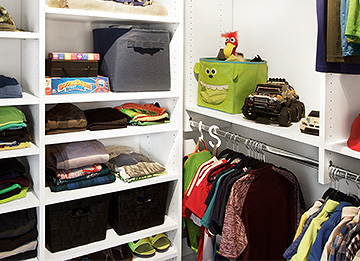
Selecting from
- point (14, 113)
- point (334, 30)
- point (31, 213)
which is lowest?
point (31, 213)

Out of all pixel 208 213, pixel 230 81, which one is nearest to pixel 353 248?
pixel 208 213

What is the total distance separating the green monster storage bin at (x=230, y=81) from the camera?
6.45 feet

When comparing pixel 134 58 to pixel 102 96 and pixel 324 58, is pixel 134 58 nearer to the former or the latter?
pixel 102 96

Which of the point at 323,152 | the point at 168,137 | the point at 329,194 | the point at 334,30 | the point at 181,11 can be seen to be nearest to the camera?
the point at 334,30

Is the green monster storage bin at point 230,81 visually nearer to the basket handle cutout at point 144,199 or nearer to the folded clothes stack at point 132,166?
the folded clothes stack at point 132,166

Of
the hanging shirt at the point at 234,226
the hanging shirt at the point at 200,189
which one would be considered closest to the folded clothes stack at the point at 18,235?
the hanging shirt at the point at 200,189

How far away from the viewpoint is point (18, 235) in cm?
174

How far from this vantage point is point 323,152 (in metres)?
1.46

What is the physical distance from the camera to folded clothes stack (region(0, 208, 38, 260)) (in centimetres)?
171

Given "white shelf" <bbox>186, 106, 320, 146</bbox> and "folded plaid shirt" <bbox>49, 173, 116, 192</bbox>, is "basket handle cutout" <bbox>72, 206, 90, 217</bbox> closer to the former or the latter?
"folded plaid shirt" <bbox>49, 173, 116, 192</bbox>

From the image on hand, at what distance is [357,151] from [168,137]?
109cm

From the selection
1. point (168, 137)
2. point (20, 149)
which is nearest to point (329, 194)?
point (168, 137)

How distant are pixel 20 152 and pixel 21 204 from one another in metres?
0.24

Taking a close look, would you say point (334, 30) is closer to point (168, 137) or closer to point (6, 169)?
point (168, 137)
